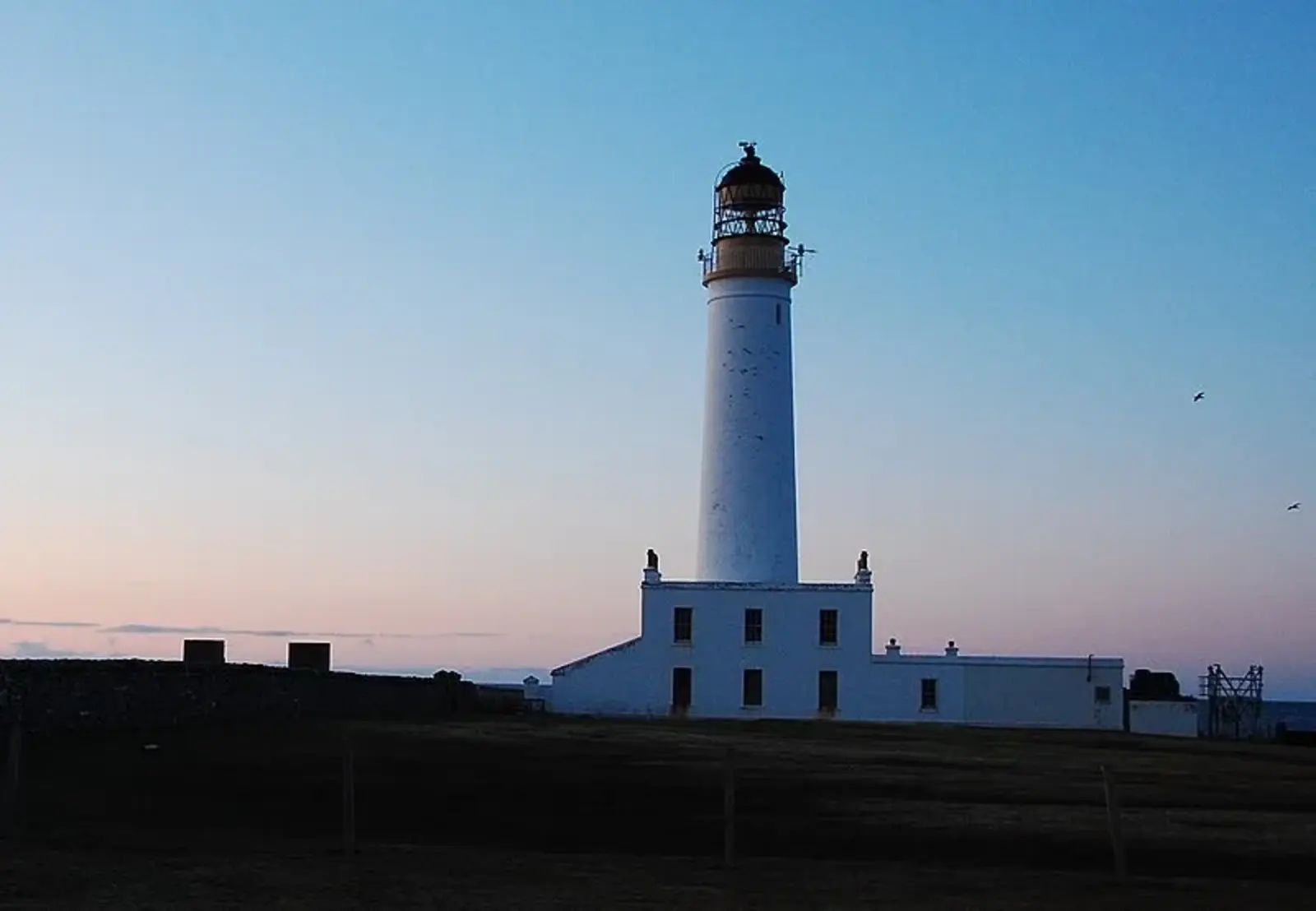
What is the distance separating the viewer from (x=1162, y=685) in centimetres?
5488

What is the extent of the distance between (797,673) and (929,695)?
366 centimetres

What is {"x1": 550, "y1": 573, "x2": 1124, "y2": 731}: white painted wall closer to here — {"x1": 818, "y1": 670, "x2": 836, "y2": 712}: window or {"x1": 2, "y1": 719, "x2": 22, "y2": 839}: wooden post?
{"x1": 818, "y1": 670, "x2": 836, "y2": 712}: window

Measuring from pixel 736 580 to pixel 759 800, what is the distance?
2805 centimetres

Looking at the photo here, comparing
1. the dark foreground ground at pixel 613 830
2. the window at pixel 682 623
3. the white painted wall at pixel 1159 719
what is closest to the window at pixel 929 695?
the white painted wall at pixel 1159 719

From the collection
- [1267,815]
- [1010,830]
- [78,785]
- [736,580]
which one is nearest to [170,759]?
[78,785]

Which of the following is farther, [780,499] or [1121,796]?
[780,499]

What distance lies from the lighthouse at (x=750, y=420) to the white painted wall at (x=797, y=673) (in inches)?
45.0

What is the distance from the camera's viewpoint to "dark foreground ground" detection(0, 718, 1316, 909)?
1292 centimetres

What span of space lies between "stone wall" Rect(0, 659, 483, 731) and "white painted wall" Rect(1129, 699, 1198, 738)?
19524 mm

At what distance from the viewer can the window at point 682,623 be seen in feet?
155

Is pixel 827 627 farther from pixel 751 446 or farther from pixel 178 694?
pixel 178 694

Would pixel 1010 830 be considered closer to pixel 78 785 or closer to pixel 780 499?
pixel 78 785

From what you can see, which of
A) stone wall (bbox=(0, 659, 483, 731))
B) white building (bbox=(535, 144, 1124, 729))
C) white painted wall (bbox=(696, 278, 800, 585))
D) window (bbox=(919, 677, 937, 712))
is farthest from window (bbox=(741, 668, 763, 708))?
stone wall (bbox=(0, 659, 483, 731))

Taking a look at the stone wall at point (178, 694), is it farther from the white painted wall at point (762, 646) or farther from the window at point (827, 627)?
the window at point (827, 627)
